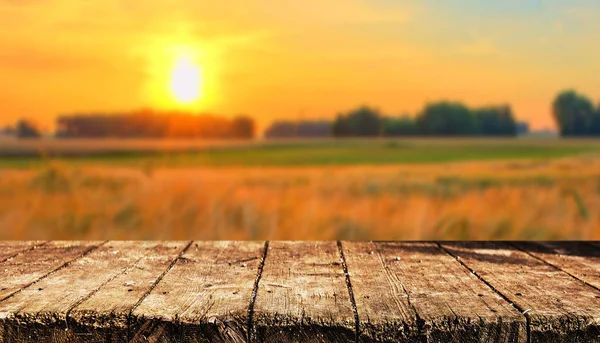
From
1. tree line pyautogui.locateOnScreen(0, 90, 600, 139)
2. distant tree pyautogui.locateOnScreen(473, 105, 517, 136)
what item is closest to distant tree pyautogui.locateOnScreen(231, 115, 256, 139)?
tree line pyautogui.locateOnScreen(0, 90, 600, 139)

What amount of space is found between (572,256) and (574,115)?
233 cm

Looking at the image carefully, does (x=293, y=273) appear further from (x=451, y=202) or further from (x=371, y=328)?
A: (x=451, y=202)

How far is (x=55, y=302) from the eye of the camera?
42.3 inches

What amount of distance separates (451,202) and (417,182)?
17 cm

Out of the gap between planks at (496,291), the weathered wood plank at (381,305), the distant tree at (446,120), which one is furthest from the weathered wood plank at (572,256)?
the distant tree at (446,120)

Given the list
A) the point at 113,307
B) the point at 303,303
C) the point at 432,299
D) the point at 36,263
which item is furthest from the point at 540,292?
the point at 36,263

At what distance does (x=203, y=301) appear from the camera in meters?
1.08

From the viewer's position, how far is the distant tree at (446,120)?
3.54 m

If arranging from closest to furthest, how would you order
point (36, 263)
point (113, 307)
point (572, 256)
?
point (113, 307) < point (36, 263) < point (572, 256)

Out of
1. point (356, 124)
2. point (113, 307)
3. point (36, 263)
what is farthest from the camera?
point (356, 124)

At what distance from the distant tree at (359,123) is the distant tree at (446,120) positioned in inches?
12.0

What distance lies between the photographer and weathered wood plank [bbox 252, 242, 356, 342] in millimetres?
977

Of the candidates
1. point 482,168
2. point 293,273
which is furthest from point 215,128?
point 293,273

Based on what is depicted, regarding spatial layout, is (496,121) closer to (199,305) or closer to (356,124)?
(356,124)
